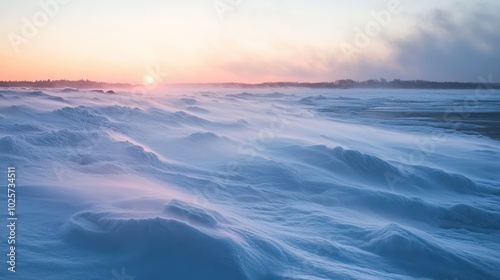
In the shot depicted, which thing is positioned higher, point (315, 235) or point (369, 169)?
point (369, 169)

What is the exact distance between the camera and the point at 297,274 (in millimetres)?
2867

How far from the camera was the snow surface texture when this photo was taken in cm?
276

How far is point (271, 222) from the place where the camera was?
4223 millimetres

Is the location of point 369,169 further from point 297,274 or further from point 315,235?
point 297,274

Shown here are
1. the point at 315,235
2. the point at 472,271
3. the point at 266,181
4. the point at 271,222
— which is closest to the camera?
the point at 472,271

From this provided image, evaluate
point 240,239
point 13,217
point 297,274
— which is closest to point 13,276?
point 13,217

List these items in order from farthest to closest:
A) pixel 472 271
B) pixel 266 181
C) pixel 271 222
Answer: pixel 266 181 → pixel 271 222 → pixel 472 271

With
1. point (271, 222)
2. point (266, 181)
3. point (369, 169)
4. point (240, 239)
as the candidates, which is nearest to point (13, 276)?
point (240, 239)

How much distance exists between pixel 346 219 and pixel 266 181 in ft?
5.45

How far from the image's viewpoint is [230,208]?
175 inches

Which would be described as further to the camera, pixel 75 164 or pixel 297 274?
pixel 75 164

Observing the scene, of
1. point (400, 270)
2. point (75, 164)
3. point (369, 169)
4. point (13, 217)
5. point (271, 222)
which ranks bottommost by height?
point (400, 270)

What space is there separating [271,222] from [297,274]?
4.48 ft

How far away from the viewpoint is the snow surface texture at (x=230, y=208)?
2.76m
